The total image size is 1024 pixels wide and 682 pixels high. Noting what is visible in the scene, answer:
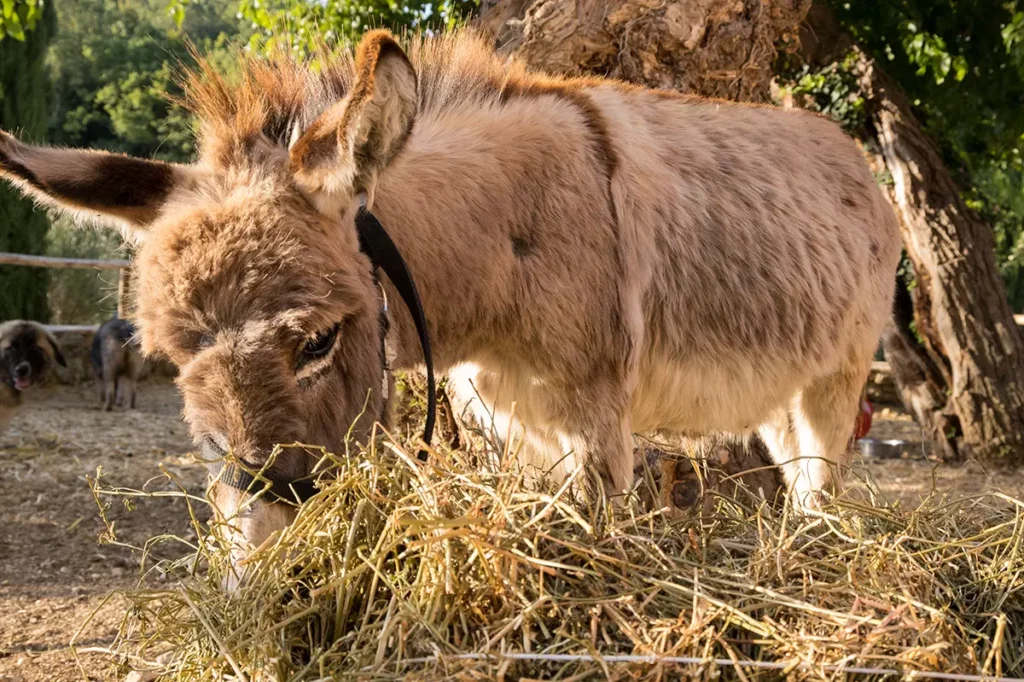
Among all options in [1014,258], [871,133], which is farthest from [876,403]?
[871,133]

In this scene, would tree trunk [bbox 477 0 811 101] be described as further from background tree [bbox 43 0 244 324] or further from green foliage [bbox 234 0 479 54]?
background tree [bbox 43 0 244 324]

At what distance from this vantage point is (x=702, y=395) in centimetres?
349

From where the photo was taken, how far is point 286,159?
96.4 inches

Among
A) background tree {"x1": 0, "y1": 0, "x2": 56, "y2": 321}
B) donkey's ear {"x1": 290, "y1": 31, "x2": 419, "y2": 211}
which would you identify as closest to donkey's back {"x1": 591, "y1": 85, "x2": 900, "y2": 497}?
donkey's ear {"x1": 290, "y1": 31, "x2": 419, "y2": 211}

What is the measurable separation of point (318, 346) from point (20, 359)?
8099mm

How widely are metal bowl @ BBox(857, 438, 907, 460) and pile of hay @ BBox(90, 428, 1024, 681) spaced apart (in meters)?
8.19

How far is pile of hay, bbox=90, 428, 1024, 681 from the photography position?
1.58m

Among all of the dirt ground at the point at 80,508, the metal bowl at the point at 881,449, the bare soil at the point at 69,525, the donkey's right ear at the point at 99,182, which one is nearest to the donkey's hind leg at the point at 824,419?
the dirt ground at the point at 80,508

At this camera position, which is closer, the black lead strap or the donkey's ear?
the donkey's ear

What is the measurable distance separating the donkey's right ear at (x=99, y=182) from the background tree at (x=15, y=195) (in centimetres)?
1374

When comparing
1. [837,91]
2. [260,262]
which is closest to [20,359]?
[260,262]

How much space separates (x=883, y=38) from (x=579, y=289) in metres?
7.47

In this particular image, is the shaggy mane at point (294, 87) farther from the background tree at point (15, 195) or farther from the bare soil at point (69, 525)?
the background tree at point (15, 195)

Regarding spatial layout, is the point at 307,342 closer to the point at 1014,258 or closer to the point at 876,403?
the point at 876,403
